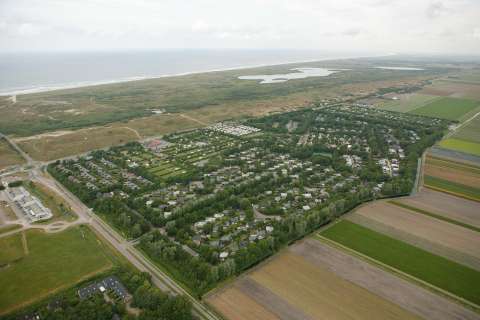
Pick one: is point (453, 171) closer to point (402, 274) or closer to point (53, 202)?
point (402, 274)

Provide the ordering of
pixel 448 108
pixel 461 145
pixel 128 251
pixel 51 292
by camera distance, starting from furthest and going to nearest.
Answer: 1. pixel 448 108
2. pixel 461 145
3. pixel 128 251
4. pixel 51 292

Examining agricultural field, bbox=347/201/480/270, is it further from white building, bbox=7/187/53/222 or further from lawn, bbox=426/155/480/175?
white building, bbox=7/187/53/222

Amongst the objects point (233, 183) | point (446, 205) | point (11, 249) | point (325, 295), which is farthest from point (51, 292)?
point (446, 205)

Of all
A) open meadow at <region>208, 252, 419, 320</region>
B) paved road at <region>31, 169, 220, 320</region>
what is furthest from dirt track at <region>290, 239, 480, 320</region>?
paved road at <region>31, 169, 220, 320</region>

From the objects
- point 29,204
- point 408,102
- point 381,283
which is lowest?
point 381,283

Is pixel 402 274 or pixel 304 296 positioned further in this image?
pixel 402 274

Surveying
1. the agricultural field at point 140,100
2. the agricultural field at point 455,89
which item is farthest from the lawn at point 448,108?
the agricultural field at point 140,100
